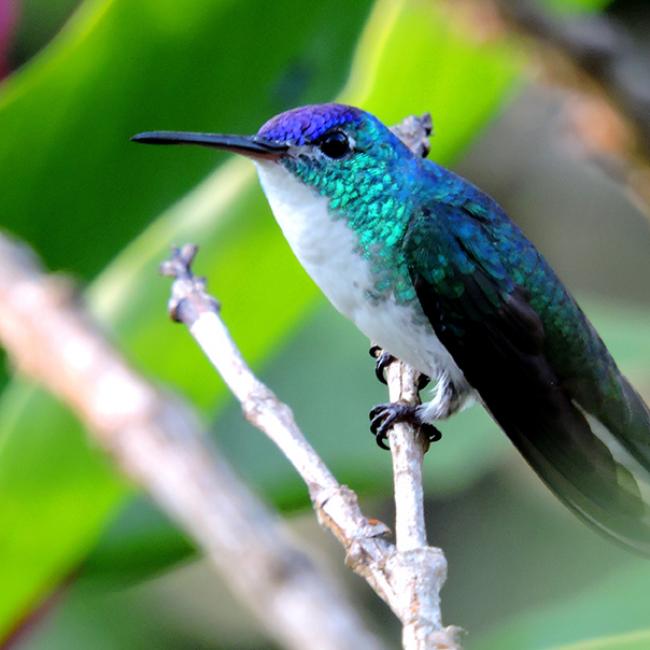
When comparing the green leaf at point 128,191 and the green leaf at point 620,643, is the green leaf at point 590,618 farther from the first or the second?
the green leaf at point 620,643

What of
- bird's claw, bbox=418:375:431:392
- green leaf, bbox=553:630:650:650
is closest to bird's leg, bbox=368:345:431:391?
bird's claw, bbox=418:375:431:392

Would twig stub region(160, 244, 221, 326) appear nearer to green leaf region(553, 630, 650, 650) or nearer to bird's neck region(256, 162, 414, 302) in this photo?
bird's neck region(256, 162, 414, 302)

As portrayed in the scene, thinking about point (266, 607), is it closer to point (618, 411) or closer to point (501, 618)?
point (618, 411)

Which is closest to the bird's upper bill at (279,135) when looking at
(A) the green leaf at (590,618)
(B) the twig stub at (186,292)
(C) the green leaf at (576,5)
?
(B) the twig stub at (186,292)

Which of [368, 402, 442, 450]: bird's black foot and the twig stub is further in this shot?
[368, 402, 442, 450]: bird's black foot

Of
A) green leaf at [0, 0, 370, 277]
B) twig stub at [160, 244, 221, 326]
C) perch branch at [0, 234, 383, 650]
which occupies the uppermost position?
green leaf at [0, 0, 370, 277]

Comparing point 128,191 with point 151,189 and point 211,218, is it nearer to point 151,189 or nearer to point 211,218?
point 151,189

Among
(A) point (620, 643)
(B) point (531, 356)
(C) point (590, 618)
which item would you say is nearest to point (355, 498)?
(A) point (620, 643)
